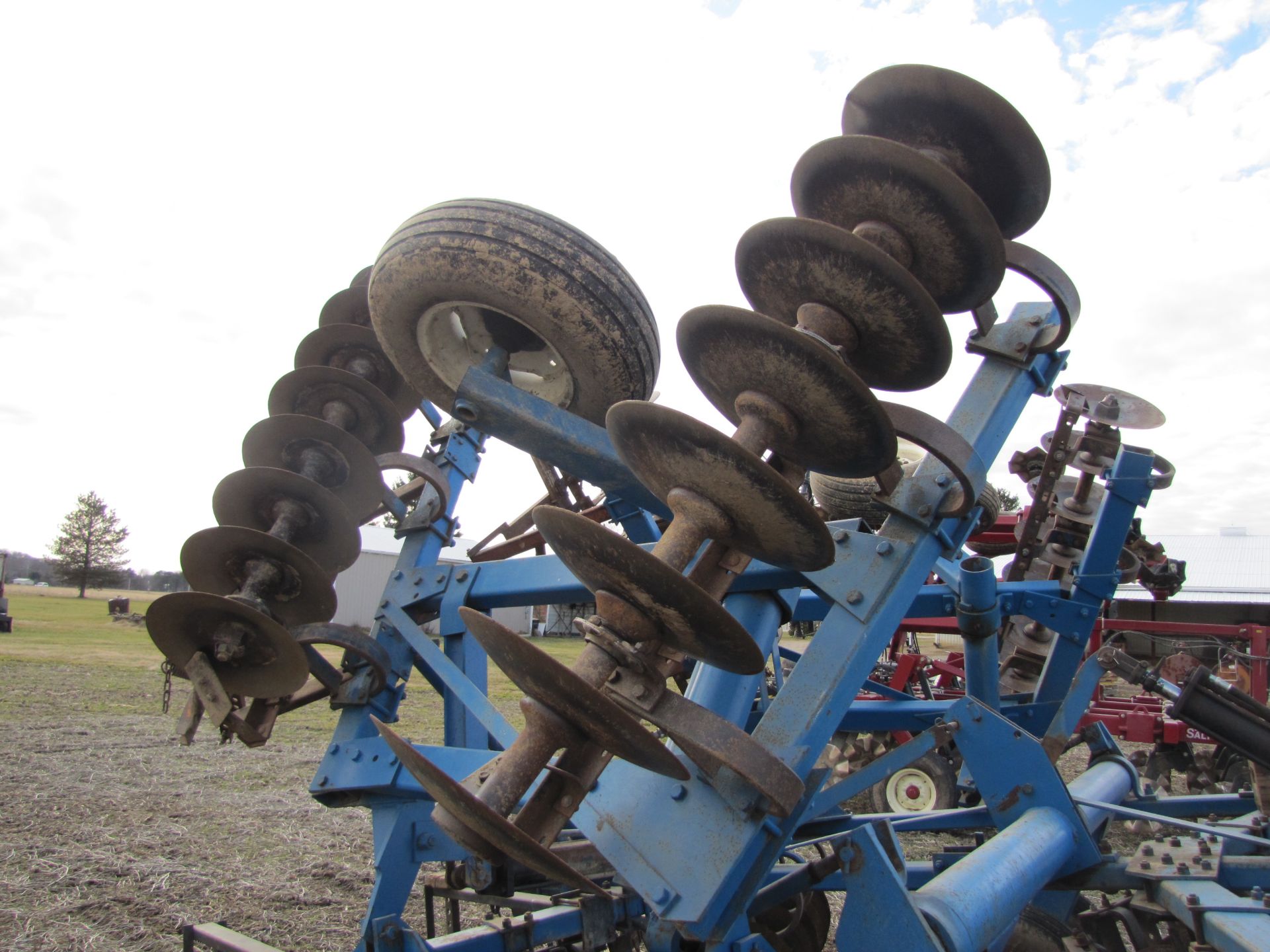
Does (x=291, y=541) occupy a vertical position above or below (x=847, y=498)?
below

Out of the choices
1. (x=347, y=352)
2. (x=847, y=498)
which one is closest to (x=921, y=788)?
(x=847, y=498)

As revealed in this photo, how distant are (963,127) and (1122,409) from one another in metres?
3.08

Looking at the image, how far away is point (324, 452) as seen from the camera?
13.9 feet

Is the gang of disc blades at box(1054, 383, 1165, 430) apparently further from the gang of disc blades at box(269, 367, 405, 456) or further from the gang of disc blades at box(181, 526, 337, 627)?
the gang of disc blades at box(181, 526, 337, 627)

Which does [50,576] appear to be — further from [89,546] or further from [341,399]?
[341,399]

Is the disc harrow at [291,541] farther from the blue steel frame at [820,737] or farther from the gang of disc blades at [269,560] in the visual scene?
the blue steel frame at [820,737]

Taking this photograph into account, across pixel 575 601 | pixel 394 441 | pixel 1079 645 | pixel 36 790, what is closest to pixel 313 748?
pixel 36 790

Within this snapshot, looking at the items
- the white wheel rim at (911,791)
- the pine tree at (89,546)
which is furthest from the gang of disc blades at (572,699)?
the pine tree at (89,546)

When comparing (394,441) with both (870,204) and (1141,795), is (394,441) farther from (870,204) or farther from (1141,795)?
(1141,795)

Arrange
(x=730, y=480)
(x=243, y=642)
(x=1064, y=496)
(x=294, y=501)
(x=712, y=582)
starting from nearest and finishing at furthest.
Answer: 1. (x=730, y=480)
2. (x=712, y=582)
3. (x=243, y=642)
4. (x=294, y=501)
5. (x=1064, y=496)

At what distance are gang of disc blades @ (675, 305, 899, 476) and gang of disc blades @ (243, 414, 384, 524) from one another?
99.1 inches

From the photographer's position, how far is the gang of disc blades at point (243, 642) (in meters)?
3.46

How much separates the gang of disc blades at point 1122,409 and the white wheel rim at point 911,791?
3742 millimetres

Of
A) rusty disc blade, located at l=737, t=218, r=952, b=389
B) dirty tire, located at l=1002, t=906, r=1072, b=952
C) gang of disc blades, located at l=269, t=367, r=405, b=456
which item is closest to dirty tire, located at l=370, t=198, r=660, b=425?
rusty disc blade, located at l=737, t=218, r=952, b=389
